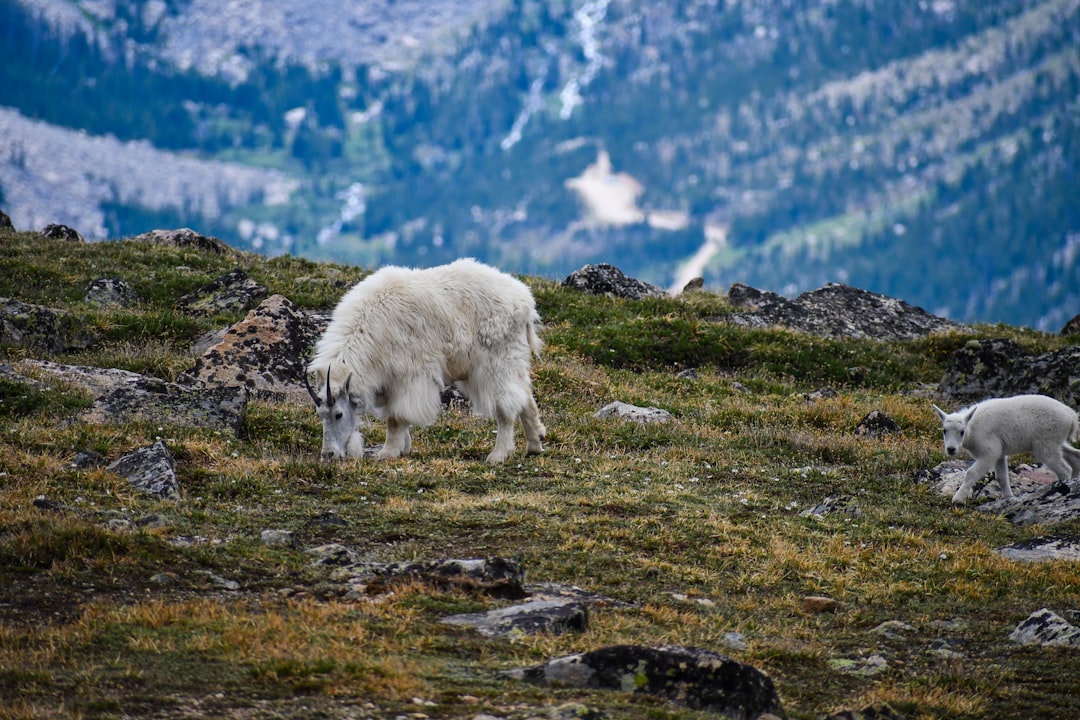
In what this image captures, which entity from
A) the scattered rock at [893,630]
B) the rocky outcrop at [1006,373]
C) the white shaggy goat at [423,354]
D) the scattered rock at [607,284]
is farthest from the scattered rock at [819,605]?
the scattered rock at [607,284]

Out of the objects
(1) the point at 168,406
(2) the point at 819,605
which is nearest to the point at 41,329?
(1) the point at 168,406

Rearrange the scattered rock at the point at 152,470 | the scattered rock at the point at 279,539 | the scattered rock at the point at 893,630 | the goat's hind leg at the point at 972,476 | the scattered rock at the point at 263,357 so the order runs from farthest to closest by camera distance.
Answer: the scattered rock at the point at 263,357 < the goat's hind leg at the point at 972,476 < the scattered rock at the point at 152,470 < the scattered rock at the point at 279,539 < the scattered rock at the point at 893,630

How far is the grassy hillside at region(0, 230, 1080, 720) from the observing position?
7305mm

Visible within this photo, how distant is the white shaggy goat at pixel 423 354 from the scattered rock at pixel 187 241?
650 inches

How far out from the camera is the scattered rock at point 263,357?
18.5m

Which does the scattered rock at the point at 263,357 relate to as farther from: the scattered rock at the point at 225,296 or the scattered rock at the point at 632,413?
the scattered rock at the point at 632,413

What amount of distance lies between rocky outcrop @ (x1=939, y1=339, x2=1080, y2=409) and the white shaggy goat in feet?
37.0

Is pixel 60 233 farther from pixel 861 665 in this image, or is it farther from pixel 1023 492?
pixel 861 665

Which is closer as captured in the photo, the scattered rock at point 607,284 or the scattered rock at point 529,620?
the scattered rock at point 529,620

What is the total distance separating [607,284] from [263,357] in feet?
40.5

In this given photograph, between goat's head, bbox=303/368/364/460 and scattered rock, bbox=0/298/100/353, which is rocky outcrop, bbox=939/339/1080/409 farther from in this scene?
scattered rock, bbox=0/298/100/353

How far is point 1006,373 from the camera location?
22922mm

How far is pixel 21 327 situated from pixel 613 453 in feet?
37.5

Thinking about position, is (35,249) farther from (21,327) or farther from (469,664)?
(469,664)
